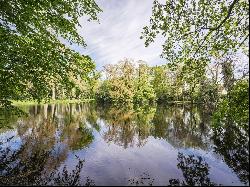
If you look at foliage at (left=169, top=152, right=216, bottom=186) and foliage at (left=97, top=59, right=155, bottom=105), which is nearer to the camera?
foliage at (left=169, top=152, right=216, bottom=186)

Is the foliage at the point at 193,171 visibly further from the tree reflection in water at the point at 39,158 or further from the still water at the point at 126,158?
the tree reflection in water at the point at 39,158

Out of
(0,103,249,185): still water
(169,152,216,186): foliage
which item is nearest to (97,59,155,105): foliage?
(0,103,249,185): still water

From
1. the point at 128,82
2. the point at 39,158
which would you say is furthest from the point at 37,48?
the point at 128,82

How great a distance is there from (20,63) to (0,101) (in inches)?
96.8

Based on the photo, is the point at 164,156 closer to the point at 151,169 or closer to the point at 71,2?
the point at 151,169

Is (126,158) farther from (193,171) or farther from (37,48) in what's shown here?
(37,48)

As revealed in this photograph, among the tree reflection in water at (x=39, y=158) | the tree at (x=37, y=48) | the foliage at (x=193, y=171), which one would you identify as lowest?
the foliage at (x=193, y=171)

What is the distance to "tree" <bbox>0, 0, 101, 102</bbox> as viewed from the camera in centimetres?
1141

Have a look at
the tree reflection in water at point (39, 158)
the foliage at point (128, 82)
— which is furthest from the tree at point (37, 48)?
the foliage at point (128, 82)

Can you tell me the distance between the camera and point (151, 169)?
1556cm

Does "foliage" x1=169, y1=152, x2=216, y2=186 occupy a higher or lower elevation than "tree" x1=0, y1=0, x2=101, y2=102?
lower

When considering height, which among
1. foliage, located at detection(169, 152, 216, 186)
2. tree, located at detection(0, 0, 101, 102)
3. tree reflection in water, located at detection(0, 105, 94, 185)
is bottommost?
foliage, located at detection(169, 152, 216, 186)

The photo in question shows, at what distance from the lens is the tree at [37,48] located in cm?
1141

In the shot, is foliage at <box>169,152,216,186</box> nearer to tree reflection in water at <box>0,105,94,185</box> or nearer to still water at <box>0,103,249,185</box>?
still water at <box>0,103,249,185</box>
